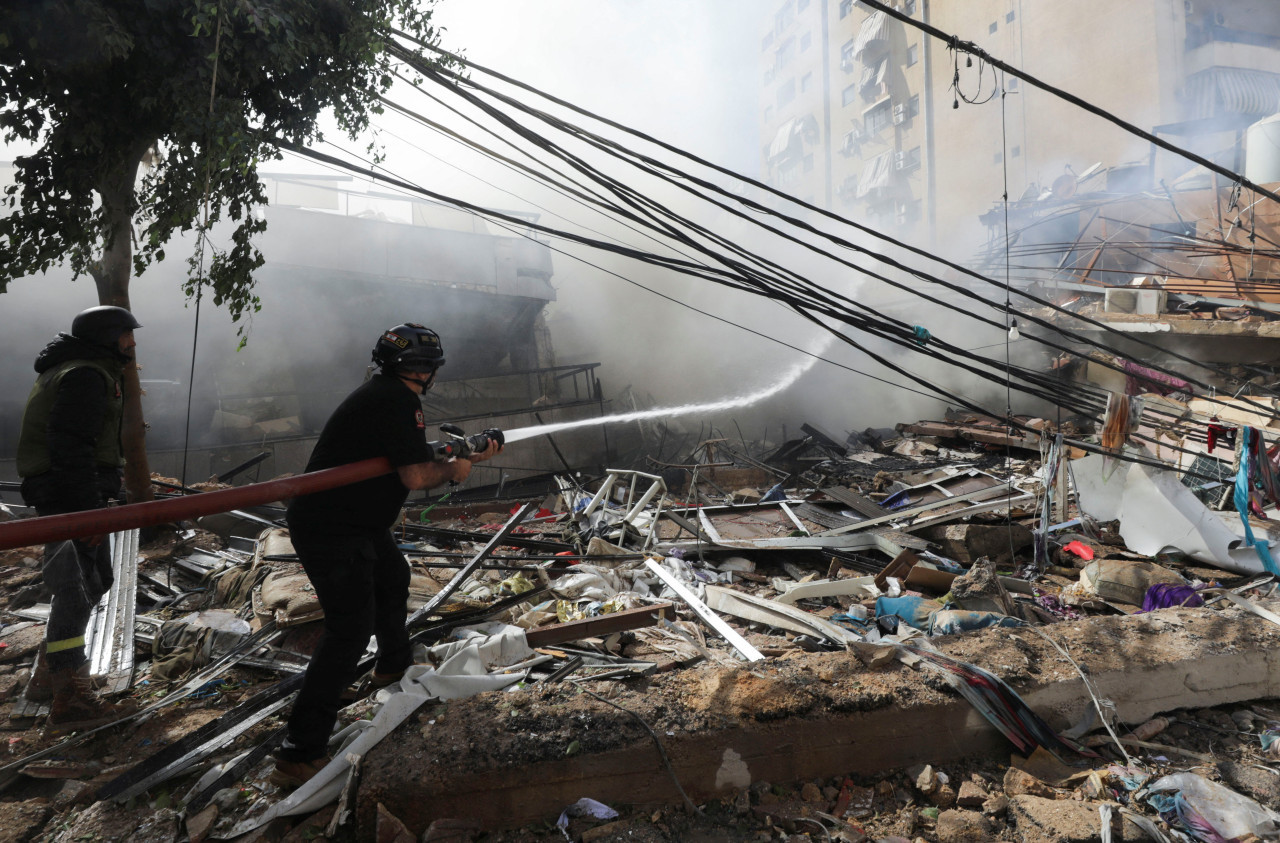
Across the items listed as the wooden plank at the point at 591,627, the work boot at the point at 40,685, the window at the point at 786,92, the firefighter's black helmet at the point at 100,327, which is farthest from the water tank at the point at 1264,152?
the window at the point at 786,92

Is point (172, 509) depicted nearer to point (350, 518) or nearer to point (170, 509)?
point (170, 509)

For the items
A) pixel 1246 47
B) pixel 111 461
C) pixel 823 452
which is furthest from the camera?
pixel 1246 47

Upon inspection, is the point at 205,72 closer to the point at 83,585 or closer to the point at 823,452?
the point at 83,585

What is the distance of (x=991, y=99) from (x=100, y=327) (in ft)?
49.1

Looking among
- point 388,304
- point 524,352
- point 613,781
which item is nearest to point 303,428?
point 388,304

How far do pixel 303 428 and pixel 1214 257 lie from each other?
60.1 ft

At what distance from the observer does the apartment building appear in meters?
19.7

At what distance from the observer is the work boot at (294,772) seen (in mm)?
2354

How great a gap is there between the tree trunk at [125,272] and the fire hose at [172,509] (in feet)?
6.62

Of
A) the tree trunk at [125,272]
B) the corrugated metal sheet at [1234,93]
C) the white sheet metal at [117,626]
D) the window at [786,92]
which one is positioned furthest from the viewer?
the window at [786,92]

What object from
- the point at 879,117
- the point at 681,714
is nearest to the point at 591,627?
the point at 681,714

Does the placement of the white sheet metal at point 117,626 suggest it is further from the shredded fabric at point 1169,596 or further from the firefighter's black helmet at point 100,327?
the shredded fabric at point 1169,596

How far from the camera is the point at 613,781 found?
237 centimetres

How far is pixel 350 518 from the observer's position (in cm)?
255
